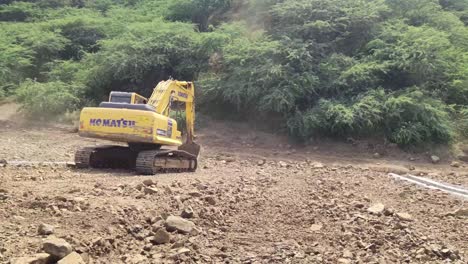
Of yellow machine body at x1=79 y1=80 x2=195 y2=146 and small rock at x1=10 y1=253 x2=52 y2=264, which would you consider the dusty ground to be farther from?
yellow machine body at x1=79 y1=80 x2=195 y2=146

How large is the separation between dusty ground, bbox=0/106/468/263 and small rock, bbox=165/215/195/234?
0.31ft

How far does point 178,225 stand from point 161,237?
0.34 meters

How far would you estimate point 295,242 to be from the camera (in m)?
4.21

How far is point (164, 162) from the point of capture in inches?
310

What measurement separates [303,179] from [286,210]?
2.69 meters

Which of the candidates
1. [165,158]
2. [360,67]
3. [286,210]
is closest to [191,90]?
[165,158]

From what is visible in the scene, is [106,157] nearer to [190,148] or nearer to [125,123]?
[125,123]

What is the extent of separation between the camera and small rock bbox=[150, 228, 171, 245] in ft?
12.8

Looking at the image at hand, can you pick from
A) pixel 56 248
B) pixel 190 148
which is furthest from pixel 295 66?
pixel 56 248

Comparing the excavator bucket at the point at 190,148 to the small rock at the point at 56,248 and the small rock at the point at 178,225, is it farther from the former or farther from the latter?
the small rock at the point at 56,248

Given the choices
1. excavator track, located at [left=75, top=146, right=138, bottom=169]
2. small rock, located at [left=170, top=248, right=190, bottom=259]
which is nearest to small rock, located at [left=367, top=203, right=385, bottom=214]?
small rock, located at [left=170, top=248, right=190, bottom=259]

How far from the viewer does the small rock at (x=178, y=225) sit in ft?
13.8

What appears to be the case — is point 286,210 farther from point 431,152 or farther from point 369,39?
point 369,39

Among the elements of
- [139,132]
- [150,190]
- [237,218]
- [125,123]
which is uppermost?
[125,123]
